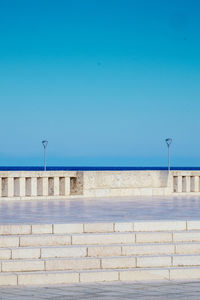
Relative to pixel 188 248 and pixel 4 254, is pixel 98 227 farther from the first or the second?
pixel 4 254

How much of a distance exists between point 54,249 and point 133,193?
10.8 m

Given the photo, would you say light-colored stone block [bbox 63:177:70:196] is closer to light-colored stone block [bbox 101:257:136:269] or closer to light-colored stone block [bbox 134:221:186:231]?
light-colored stone block [bbox 134:221:186:231]

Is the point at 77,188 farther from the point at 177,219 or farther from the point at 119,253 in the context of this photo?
the point at 119,253

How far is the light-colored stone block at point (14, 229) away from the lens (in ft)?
32.4

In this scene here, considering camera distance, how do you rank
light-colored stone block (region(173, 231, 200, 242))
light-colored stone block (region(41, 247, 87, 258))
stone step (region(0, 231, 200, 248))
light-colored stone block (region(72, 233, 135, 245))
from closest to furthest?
light-colored stone block (region(41, 247, 87, 258)), stone step (region(0, 231, 200, 248)), light-colored stone block (region(72, 233, 135, 245)), light-colored stone block (region(173, 231, 200, 242))

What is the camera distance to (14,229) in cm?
994

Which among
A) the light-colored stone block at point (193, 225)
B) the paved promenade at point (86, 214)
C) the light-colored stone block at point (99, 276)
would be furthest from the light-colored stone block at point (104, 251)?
the light-colored stone block at point (193, 225)

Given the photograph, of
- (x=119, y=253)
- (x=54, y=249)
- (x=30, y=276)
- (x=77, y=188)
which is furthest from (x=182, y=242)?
(x=77, y=188)

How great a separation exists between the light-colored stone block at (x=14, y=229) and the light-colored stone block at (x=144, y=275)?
188cm

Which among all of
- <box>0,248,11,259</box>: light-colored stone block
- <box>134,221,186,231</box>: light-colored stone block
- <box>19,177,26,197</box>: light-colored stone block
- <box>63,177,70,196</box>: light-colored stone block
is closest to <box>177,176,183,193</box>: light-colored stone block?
<box>63,177,70,196</box>: light-colored stone block

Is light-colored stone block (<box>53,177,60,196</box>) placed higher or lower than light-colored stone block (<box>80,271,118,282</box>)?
higher

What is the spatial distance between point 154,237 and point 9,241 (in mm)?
2362

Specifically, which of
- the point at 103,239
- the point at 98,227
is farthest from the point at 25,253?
the point at 98,227

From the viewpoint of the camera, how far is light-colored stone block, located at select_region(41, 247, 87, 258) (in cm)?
933
